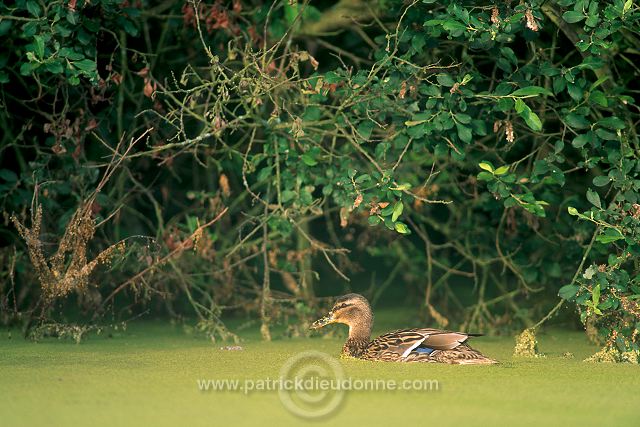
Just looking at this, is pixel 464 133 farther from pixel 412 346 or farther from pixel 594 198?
pixel 412 346

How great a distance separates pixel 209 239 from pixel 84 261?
3.68 feet

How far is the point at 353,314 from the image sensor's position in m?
6.97

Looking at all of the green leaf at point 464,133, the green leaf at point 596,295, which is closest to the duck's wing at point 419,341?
the green leaf at point 596,295

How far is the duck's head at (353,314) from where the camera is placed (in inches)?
272

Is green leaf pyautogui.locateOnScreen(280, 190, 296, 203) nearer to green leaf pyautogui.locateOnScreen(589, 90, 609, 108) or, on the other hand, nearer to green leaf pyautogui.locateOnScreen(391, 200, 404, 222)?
green leaf pyautogui.locateOnScreen(391, 200, 404, 222)

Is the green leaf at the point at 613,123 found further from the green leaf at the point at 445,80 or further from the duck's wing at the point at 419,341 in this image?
the duck's wing at the point at 419,341

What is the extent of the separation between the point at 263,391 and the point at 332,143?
240 cm

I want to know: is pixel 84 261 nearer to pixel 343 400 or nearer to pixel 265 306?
pixel 265 306

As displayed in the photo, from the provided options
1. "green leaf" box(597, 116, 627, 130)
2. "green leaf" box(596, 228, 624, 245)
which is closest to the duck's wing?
"green leaf" box(596, 228, 624, 245)

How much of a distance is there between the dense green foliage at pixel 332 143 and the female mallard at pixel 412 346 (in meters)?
0.54

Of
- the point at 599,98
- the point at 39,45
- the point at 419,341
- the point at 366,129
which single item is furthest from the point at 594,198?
the point at 39,45

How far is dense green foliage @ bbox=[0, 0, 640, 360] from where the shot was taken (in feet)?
22.1

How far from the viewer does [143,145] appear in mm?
8680

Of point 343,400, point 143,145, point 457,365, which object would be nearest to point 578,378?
point 457,365
